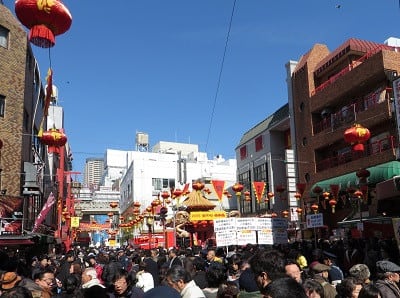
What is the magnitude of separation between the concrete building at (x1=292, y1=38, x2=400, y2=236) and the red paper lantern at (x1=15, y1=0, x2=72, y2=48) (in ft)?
56.8

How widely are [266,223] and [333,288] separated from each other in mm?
7934

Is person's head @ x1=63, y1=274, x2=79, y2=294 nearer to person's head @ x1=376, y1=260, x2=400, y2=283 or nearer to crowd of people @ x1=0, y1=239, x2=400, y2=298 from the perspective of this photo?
crowd of people @ x1=0, y1=239, x2=400, y2=298

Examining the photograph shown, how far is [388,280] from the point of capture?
19.2 ft

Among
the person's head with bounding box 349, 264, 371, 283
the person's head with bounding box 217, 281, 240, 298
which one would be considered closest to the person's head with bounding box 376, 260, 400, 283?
the person's head with bounding box 349, 264, 371, 283

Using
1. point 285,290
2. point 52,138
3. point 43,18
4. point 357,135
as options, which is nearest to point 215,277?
point 285,290

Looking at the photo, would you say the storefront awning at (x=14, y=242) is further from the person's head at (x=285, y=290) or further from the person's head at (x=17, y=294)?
the person's head at (x=285, y=290)

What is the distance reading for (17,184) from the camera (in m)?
23.1

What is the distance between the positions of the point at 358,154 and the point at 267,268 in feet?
84.5

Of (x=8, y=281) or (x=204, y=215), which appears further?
(x=204, y=215)

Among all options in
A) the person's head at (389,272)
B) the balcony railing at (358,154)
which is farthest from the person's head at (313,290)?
the balcony railing at (358,154)

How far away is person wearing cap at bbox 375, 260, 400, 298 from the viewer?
17.6ft

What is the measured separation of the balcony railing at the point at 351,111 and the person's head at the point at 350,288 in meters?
22.1

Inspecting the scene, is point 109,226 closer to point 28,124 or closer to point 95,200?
point 95,200

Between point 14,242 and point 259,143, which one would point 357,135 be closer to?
point 14,242
